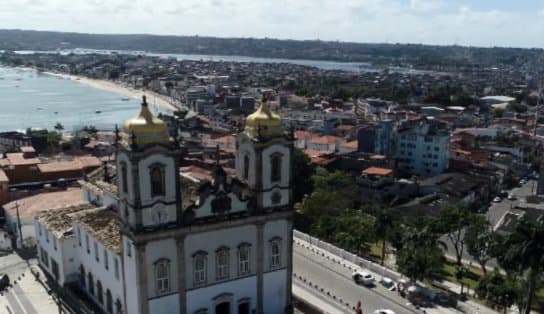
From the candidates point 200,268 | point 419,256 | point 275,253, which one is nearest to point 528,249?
point 419,256

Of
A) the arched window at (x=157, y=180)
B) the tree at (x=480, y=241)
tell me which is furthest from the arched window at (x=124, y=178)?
the tree at (x=480, y=241)

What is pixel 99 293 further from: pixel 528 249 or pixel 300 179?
pixel 300 179

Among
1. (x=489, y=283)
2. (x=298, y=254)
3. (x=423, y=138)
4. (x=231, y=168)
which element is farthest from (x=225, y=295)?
(x=423, y=138)

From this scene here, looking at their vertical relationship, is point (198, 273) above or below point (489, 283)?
above

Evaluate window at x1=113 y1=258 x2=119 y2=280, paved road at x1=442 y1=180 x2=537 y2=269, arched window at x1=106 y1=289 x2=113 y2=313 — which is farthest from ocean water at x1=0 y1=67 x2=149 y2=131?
window at x1=113 y1=258 x2=119 y2=280

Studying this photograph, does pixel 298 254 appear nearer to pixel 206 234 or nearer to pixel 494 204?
pixel 206 234

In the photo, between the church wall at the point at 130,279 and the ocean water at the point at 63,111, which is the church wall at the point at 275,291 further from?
the ocean water at the point at 63,111

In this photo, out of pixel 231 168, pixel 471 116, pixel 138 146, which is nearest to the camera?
pixel 138 146
